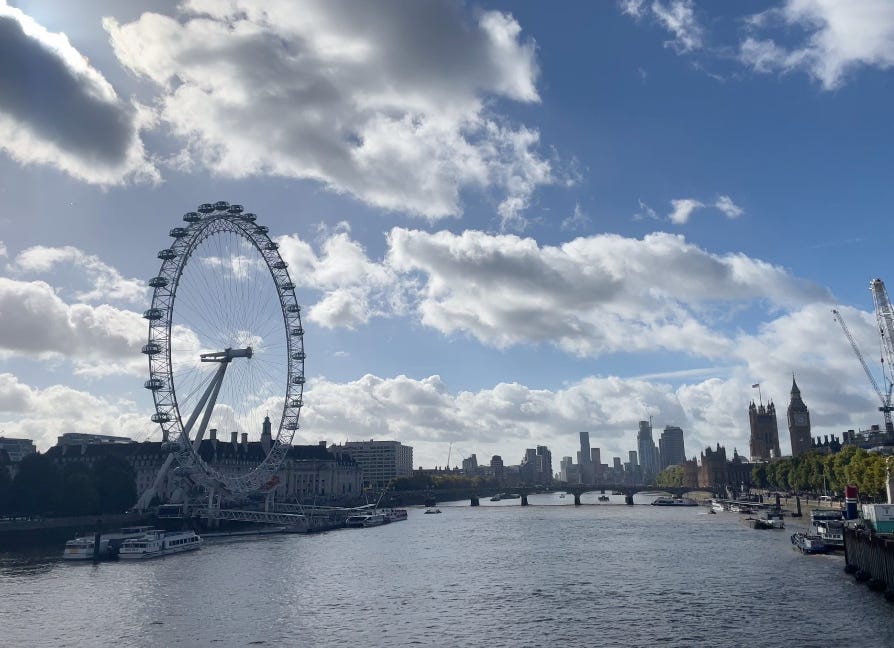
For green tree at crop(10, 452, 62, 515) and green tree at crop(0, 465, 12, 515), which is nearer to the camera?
green tree at crop(0, 465, 12, 515)

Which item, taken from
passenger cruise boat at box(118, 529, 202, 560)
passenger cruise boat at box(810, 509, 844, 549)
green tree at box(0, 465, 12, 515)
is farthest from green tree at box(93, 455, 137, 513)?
passenger cruise boat at box(810, 509, 844, 549)

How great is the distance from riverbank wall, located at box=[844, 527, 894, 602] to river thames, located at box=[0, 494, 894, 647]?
1258mm

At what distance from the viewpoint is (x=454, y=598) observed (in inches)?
2667

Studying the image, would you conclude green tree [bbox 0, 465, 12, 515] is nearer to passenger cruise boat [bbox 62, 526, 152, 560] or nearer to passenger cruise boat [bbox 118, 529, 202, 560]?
passenger cruise boat [bbox 62, 526, 152, 560]

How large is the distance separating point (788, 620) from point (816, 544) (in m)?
39.9

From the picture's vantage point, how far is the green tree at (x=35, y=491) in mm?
118938

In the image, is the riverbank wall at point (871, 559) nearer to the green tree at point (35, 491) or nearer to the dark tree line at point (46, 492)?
the dark tree line at point (46, 492)

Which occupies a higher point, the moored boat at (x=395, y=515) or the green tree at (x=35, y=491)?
the green tree at (x=35, y=491)

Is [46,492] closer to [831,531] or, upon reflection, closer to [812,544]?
[812,544]

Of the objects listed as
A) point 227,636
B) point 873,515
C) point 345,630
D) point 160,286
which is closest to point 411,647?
point 345,630

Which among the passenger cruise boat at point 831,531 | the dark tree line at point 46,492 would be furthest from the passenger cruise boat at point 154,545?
the passenger cruise boat at point 831,531

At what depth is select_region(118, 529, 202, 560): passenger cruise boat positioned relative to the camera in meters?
98.1

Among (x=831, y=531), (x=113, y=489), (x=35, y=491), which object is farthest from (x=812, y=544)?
(x=35, y=491)

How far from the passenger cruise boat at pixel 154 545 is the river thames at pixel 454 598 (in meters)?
2.62
